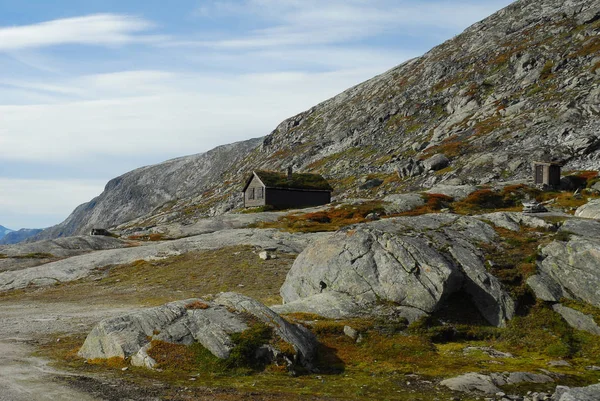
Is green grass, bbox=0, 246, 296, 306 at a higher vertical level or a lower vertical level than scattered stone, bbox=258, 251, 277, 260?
lower

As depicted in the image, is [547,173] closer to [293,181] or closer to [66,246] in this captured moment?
[293,181]

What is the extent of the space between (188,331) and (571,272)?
20.2 meters

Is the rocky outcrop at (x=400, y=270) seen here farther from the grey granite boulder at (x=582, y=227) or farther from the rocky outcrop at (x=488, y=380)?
the rocky outcrop at (x=488, y=380)

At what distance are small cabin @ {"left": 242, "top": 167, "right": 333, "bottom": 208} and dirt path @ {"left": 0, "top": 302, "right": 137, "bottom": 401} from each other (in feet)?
198

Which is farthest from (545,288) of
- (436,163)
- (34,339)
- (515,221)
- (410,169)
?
(410,169)

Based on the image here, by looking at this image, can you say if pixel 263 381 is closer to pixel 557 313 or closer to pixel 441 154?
pixel 557 313

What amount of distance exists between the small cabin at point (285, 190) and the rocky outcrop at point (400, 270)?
66.6 meters

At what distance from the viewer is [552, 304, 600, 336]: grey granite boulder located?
2680 centimetres

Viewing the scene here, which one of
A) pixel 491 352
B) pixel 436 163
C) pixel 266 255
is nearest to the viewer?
pixel 491 352

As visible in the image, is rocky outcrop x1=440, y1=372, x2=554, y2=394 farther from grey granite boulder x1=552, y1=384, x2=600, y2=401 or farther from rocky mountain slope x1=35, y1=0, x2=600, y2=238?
rocky mountain slope x1=35, y1=0, x2=600, y2=238

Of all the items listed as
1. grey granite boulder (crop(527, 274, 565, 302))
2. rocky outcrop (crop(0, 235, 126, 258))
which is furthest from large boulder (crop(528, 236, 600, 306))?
rocky outcrop (crop(0, 235, 126, 258))

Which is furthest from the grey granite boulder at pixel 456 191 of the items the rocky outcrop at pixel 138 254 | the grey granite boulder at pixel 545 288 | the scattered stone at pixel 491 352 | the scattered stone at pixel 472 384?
the scattered stone at pixel 472 384

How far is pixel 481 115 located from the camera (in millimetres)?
Result: 137125

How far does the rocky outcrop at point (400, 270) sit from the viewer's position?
28.9 m
